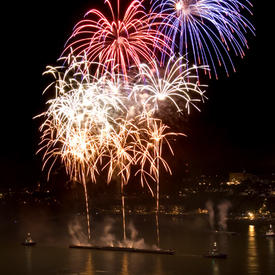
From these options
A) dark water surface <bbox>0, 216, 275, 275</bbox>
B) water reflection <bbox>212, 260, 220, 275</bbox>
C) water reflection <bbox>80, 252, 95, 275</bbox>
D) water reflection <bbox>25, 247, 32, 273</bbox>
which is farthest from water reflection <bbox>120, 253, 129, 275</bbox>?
water reflection <bbox>25, 247, 32, 273</bbox>

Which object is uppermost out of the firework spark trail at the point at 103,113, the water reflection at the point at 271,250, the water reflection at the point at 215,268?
the firework spark trail at the point at 103,113

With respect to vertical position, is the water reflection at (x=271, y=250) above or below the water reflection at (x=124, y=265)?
below

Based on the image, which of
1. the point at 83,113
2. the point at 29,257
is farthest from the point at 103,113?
the point at 29,257

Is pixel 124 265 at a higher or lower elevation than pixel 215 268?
higher

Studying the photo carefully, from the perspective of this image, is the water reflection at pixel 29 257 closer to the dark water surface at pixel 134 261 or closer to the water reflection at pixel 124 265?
the dark water surface at pixel 134 261

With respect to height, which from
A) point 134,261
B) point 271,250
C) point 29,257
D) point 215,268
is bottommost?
point 271,250

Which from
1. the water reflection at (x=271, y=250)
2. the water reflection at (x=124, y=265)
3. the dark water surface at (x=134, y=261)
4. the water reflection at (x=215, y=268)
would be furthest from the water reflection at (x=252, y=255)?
the water reflection at (x=124, y=265)

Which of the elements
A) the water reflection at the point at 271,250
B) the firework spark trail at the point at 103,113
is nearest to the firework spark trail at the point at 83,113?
the firework spark trail at the point at 103,113

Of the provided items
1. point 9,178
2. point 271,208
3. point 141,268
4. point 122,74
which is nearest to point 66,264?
point 141,268

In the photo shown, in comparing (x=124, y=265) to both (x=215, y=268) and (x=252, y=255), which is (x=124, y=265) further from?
A: (x=252, y=255)

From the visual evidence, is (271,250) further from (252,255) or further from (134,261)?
(134,261)

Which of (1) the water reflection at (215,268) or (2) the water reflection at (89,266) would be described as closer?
(1) the water reflection at (215,268)

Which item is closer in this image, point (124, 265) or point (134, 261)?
point (124, 265)

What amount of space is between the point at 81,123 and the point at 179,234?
20.5 m
